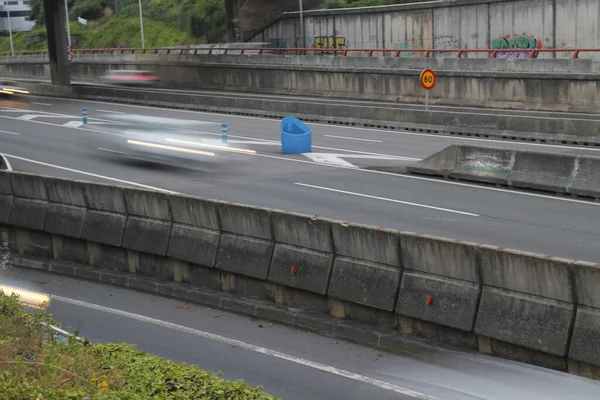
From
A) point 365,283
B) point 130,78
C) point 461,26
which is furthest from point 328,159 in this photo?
point 130,78

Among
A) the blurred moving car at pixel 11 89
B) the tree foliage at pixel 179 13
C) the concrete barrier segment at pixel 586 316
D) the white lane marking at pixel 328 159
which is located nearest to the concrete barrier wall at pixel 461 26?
the tree foliage at pixel 179 13

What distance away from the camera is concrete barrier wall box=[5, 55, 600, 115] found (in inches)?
1437

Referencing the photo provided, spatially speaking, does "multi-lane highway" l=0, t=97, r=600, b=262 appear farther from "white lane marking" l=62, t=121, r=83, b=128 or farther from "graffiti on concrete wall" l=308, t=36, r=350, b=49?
"graffiti on concrete wall" l=308, t=36, r=350, b=49

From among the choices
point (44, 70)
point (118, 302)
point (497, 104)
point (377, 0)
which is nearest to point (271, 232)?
point (118, 302)

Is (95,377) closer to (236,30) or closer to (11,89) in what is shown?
(11,89)

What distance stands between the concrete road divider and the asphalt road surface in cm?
1084

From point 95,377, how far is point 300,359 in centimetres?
452

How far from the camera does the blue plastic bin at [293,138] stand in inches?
1190

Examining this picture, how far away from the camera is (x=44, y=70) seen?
7725 cm

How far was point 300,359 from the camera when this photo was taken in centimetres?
1209

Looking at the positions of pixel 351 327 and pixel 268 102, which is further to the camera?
pixel 268 102

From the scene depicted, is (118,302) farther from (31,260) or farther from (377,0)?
(377,0)

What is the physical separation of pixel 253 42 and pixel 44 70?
18892 millimetres

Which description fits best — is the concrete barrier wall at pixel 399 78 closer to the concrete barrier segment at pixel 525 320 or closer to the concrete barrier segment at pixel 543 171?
the concrete barrier segment at pixel 543 171
